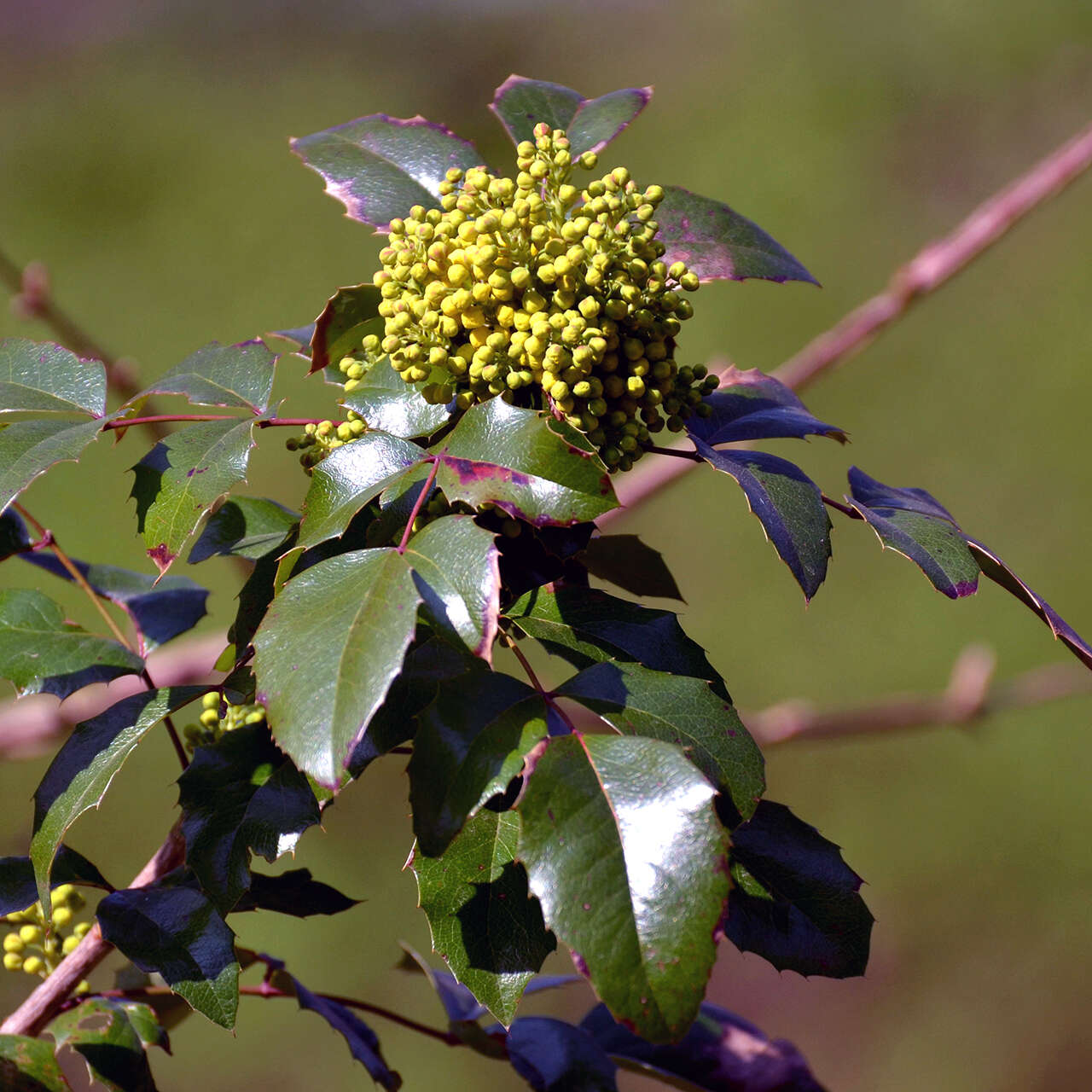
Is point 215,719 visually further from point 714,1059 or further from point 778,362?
point 778,362

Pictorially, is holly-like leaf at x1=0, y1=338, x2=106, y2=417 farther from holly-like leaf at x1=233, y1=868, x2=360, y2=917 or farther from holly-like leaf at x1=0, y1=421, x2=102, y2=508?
holly-like leaf at x1=233, y1=868, x2=360, y2=917

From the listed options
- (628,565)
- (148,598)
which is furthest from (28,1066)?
(628,565)

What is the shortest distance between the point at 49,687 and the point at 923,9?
311 centimetres

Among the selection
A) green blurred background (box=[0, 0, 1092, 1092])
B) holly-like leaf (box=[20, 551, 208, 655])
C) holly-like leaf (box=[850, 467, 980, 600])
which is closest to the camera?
holly-like leaf (box=[850, 467, 980, 600])

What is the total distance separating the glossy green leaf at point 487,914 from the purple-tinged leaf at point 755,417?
0.21 m

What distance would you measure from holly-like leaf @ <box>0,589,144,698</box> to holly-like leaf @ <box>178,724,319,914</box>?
146 mm

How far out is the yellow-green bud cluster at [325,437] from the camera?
488 mm

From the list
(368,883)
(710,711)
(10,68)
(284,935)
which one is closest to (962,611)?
(368,883)

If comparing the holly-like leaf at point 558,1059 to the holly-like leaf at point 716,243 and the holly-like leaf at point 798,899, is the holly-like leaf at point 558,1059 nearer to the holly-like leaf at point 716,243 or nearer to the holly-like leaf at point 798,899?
the holly-like leaf at point 798,899

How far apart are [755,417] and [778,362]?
2.23 metres

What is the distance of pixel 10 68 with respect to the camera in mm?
3250

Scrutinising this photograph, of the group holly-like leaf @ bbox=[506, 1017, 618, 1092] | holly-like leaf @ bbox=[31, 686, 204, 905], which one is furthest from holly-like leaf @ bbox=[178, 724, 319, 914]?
holly-like leaf @ bbox=[506, 1017, 618, 1092]

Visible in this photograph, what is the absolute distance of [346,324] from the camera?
1.72 feet

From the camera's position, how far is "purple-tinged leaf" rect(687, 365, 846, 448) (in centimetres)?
54
